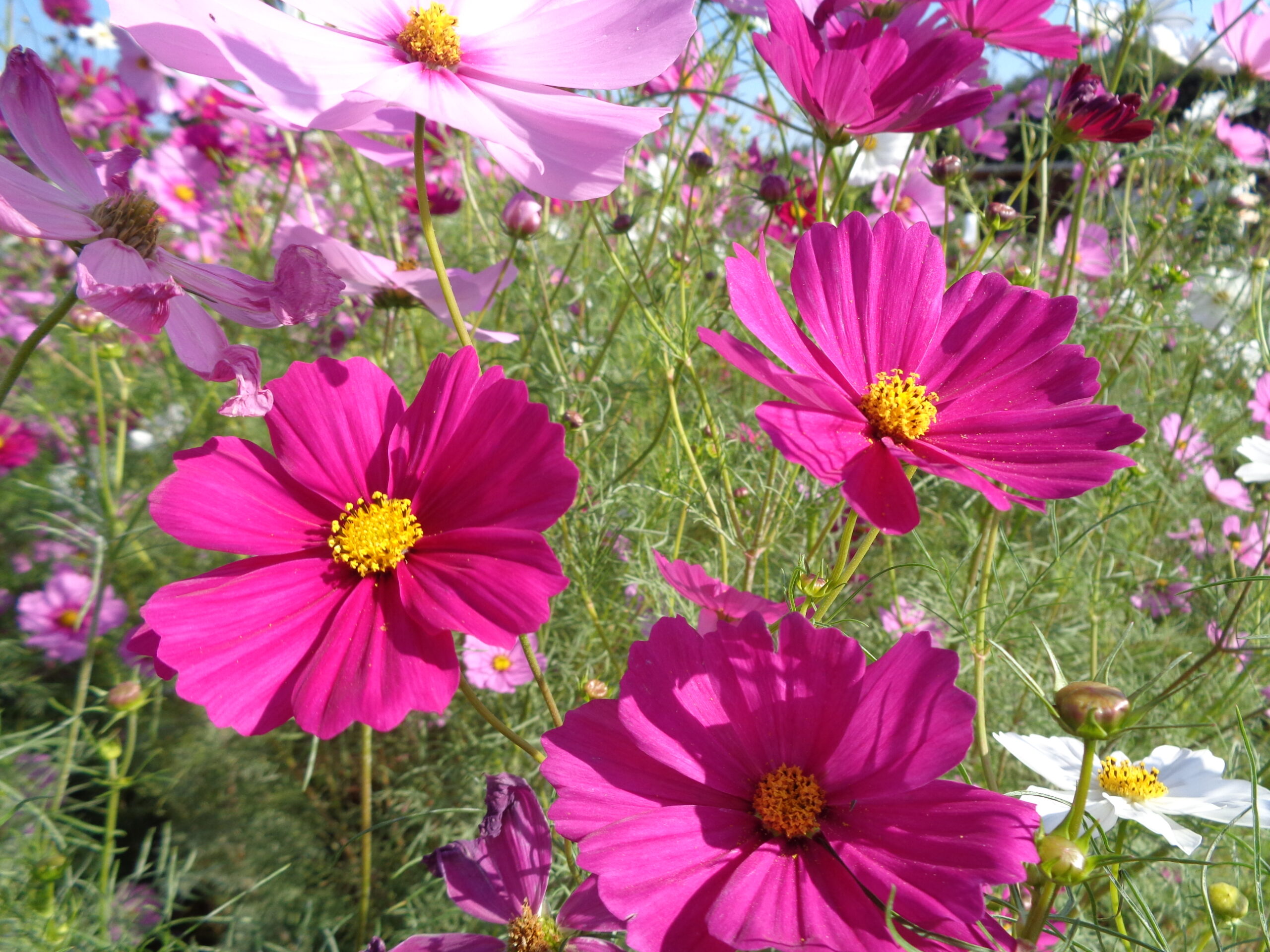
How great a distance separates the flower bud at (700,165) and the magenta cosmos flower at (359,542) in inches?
22.7

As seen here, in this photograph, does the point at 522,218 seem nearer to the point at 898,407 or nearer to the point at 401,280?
the point at 401,280

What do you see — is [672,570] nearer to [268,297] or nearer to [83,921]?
[268,297]

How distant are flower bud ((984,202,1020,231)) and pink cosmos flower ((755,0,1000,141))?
0.48 feet

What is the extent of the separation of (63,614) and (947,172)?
5.08 ft

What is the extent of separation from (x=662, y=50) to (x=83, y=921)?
1.14 metres

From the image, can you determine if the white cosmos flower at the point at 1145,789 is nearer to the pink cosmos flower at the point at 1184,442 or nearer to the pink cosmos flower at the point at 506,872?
the pink cosmos flower at the point at 506,872

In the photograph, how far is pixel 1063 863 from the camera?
1.04 ft

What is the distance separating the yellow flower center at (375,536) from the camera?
403 millimetres

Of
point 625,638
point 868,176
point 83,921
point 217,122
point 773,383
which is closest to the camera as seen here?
point 773,383

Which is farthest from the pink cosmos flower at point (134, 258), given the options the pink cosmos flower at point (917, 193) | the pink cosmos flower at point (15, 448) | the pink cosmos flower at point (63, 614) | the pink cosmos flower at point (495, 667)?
the pink cosmos flower at point (15, 448)

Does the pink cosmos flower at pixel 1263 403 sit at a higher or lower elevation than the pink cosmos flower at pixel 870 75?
higher

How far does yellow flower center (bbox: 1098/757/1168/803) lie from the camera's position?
53cm

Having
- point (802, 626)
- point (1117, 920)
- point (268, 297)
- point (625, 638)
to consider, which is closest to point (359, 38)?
point (268, 297)

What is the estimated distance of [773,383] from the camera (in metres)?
0.33
